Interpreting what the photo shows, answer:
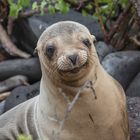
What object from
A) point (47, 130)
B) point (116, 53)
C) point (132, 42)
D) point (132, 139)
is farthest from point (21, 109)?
point (132, 42)

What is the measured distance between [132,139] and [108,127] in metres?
0.97

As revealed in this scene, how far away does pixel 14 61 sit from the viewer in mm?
9414

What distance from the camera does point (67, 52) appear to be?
4805 millimetres

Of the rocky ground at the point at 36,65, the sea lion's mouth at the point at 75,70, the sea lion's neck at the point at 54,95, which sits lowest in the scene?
the rocky ground at the point at 36,65

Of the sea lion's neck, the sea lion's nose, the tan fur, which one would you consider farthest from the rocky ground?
the sea lion's nose

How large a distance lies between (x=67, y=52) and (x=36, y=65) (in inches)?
171

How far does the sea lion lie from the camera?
493cm

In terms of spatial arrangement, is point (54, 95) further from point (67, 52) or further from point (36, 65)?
point (36, 65)

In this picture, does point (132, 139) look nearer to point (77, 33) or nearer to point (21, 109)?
point (21, 109)

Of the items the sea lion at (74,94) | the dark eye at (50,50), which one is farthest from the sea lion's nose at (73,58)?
the dark eye at (50,50)

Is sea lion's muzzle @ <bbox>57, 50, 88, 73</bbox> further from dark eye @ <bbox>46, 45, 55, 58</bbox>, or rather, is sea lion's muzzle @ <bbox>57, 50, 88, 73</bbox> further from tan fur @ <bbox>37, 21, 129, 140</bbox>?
dark eye @ <bbox>46, 45, 55, 58</bbox>

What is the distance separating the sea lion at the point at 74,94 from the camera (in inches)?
194

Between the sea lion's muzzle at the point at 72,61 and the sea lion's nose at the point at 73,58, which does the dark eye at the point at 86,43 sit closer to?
the sea lion's muzzle at the point at 72,61

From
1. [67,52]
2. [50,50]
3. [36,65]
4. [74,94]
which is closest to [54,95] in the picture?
[74,94]
